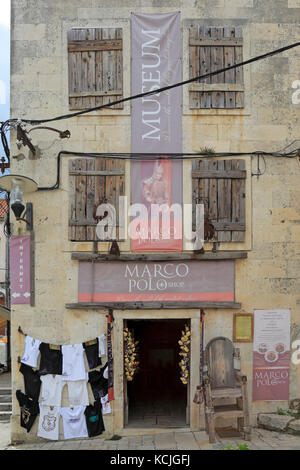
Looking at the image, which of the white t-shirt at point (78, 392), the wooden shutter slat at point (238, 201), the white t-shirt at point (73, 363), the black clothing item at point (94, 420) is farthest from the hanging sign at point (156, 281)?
the black clothing item at point (94, 420)

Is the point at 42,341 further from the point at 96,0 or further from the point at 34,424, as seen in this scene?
the point at 96,0

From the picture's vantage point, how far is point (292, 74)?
761 cm

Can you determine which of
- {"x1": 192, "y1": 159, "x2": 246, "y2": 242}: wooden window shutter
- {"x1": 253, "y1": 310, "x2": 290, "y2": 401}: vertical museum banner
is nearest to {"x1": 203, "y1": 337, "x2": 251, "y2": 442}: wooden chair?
{"x1": 253, "y1": 310, "x2": 290, "y2": 401}: vertical museum banner

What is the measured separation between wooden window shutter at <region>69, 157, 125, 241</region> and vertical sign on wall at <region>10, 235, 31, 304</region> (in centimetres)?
94

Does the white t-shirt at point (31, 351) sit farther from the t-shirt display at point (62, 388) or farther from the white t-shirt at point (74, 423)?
the white t-shirt at point (74, 423)

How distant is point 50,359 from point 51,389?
547 mm

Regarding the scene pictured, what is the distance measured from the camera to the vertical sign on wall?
7445 millimetres

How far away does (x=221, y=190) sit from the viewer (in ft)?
24.7

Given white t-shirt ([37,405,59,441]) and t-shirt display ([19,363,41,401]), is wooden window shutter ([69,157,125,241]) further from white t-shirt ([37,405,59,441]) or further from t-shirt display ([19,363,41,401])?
white t-shirt ([37,405,59,441])

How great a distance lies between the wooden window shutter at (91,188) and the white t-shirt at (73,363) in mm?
2133

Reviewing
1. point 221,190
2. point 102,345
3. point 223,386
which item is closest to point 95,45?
point 221,190

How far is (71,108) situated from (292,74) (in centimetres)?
433

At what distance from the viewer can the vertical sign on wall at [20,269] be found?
24.4 feet
